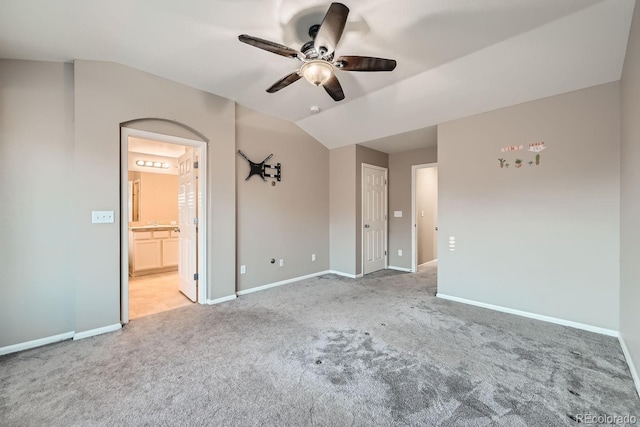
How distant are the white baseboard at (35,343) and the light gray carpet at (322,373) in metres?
0.11

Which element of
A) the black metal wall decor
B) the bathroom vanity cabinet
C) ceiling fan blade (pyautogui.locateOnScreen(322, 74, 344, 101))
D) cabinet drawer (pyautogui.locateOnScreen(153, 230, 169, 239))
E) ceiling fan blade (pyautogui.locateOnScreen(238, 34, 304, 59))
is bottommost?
the bathroom vanity cabinet

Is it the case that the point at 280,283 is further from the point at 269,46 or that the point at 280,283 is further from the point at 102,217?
the point at 269,46

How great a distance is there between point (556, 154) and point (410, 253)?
9.75 ft

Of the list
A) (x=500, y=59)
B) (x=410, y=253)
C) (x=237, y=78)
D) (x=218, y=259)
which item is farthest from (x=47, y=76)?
(x=410, y=253)

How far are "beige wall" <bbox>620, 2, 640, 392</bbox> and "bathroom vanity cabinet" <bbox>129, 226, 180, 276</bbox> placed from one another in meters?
5.59

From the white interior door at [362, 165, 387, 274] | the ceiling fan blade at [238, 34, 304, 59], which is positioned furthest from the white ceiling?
the white interior door at [362, 165, 387, 274]

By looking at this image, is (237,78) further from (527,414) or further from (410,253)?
(410,253)

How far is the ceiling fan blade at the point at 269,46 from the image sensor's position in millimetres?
1896

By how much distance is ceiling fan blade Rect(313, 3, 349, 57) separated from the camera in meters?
1.65

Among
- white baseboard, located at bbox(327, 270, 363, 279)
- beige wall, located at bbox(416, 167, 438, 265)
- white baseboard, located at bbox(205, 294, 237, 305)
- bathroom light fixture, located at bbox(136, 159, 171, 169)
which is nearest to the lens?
white baseboard, located at bbox(205, 294, 237, 305)

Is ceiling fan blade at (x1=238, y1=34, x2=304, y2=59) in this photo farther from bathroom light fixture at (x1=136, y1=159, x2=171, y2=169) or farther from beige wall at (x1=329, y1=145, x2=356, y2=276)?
bathroom light fixture at (x1=136, y1=159, x2=171, y2=169)

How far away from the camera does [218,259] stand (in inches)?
141

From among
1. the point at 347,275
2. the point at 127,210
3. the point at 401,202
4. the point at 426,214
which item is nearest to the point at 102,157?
the point at 127,210

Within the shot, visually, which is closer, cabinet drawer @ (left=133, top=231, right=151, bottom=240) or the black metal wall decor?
the black metal wall decor
